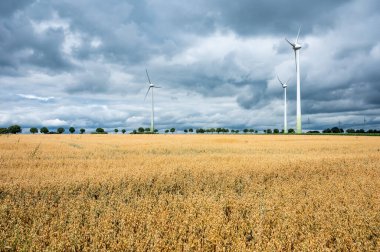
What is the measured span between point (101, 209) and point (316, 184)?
936 centimetres

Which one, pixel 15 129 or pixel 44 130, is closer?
pixel 15 129

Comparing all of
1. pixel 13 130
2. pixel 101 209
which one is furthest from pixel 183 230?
pixel 13 130

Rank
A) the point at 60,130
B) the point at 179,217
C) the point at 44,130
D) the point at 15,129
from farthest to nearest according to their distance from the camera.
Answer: the point at 44,130 → the point at 60,130 → the point at 15,129 → the point at 179,217

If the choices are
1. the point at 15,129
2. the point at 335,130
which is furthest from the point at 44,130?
the point at 335,130

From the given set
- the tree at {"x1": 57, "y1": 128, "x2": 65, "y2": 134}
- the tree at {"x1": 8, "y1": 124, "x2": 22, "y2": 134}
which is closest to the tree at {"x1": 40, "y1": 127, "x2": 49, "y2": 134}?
the tree at {"x1": 57, "y1": 128, "x2": 65, "y2": 134}

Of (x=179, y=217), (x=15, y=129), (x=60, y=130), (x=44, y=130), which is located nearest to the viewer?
(x=179, y=217)

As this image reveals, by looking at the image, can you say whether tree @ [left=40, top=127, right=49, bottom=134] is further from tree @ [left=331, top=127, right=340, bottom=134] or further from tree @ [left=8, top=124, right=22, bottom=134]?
tree @ [left=331, top=127, right=340, bottom=134]

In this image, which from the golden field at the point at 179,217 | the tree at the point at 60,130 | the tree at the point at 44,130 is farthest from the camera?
the tree at the point at 44,130

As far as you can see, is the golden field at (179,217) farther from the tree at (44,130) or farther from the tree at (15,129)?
the tree at (44,130)

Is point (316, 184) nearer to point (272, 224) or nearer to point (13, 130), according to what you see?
point (272, 224)

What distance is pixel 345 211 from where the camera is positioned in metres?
8.75

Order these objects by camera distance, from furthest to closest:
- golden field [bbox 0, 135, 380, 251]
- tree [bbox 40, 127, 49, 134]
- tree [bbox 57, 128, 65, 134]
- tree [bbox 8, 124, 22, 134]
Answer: tree [bbox 40, 127, 49, 134] < tree [bbox 57, 128, 65, 134] < tree [bbox 8, 124, 22, 134] < golden field [bbox 0, 135, 380, 251]

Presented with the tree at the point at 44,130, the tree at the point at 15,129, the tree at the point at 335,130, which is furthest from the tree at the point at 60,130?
the tree at the point at 335,130

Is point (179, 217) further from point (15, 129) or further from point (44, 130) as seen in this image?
point (44, 130)
